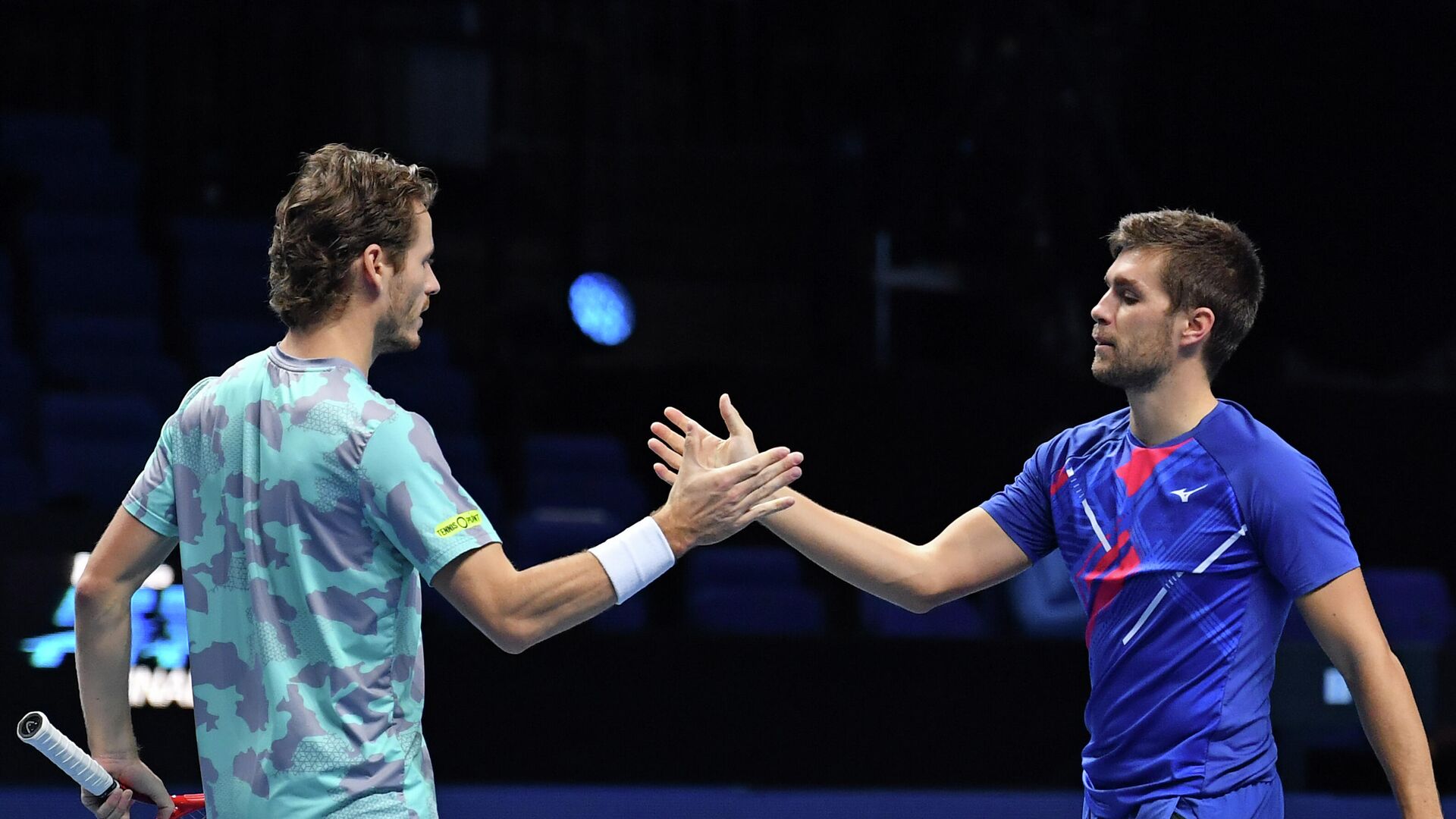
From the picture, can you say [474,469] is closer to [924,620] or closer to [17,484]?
[17,484]

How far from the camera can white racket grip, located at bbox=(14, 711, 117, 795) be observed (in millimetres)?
2137

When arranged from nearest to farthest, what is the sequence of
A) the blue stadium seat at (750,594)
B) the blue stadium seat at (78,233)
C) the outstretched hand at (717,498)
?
the outstretched hand at (717,498) → the blue stadium seat at (750,594) → the blue stadium seat at (78,233)

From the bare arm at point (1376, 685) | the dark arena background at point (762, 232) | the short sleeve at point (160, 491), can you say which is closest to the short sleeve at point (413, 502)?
the short sleeve at point (160, 491)

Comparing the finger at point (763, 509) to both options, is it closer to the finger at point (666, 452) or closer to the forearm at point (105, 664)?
the finger at point (666, 452)

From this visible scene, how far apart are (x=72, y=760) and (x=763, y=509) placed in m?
1.03

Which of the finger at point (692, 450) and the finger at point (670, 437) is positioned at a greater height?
the finger at point (692, 450)

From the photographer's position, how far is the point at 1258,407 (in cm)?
788

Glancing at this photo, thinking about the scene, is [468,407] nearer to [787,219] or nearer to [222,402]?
[787,219]

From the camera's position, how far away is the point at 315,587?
211 centimetres

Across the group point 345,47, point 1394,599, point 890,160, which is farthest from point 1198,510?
point 345,47

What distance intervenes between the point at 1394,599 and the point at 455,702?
166 inches

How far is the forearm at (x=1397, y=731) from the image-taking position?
2391mm

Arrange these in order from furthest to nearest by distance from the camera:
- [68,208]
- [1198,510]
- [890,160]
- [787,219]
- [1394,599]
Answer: [787,219] < [890,160] < [68,208] < [1394,599] < [1198,510]

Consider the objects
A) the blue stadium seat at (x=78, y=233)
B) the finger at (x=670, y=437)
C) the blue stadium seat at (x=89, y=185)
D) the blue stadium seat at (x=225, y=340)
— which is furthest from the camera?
the blue stadium seat at (x=89, y=185)
